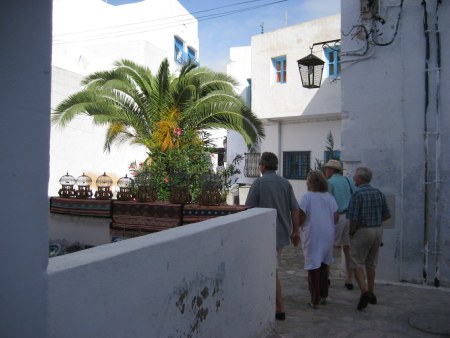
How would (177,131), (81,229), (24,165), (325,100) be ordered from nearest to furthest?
1. (24,165)
2. (81,229)
3. (177,131)
4. (325,100)

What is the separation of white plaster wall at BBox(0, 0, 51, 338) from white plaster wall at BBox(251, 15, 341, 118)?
13.4 meters

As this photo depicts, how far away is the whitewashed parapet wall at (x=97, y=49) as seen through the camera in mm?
15017

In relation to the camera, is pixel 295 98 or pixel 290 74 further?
pixel 290 74

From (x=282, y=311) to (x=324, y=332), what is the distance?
53 cm

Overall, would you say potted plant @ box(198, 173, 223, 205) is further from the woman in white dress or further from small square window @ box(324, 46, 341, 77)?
small square window @ box(324, 46, 341, 77)

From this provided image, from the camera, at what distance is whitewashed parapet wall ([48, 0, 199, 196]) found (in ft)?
49.3

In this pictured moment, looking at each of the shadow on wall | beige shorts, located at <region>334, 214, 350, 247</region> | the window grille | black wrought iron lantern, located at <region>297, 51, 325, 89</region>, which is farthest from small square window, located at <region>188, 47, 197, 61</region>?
beige shorts, located at <region>334, 214, 350, 247</region>

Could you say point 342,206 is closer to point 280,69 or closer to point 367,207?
point 367,207

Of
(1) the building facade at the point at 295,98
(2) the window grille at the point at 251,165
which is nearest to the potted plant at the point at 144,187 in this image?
(1) the building facade at the point at 295,98

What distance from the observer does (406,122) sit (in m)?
6.15

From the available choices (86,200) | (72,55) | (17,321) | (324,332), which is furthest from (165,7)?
(17,321)

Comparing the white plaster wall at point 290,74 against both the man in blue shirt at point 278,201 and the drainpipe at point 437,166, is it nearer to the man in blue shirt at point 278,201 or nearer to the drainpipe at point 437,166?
the drainpipe at point 437,166

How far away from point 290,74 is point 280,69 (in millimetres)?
754

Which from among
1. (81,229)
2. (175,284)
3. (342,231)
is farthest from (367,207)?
(81,229)
